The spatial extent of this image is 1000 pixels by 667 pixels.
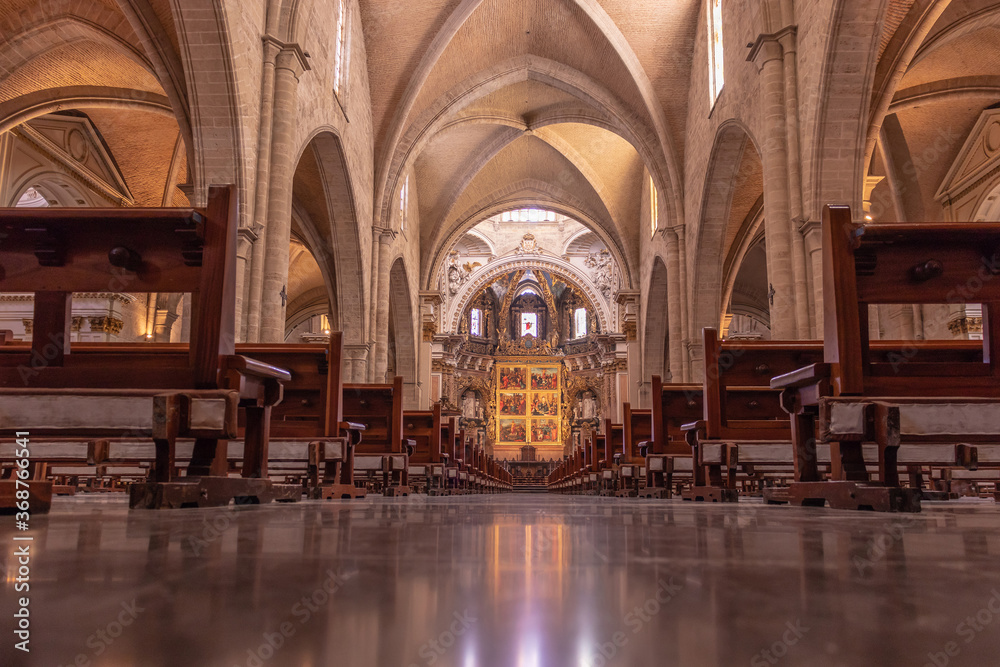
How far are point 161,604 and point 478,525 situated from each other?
1.49 meters

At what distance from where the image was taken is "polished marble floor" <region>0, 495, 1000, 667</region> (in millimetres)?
661

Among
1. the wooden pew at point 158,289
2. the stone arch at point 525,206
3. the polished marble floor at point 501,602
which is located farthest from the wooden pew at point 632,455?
the stone arch at point 525,206

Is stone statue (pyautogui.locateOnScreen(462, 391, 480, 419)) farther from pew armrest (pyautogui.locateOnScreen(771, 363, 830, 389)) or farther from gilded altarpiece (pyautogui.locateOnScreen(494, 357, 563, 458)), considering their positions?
pew armrest (pyautogui.locateOnScreen(771, 363, 830, 389))

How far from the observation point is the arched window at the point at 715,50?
1277 cm

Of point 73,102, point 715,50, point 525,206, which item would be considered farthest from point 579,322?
point 73,102

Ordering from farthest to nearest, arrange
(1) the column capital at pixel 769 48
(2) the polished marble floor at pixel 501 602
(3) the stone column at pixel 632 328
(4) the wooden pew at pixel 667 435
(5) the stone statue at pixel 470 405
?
1. (5) the stone statue at pixel 470 405
2. (3) the stone column at pixel 632 328
3. (1) the column capital at pixel 769 48
4. (4) the wooden pew at pixel 667 435
5. (2) the polished marble floor at pixel 501 602

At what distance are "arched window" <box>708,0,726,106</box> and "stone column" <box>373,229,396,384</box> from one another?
6.87 meters

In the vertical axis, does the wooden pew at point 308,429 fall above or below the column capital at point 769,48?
below

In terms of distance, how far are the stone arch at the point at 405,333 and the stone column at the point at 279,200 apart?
10.8 metres

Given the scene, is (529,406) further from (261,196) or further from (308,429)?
(308,429)

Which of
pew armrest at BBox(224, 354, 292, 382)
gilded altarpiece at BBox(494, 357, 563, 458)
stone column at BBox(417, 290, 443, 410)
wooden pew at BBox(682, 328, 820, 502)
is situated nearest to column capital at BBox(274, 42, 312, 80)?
wooden pew at BBox(682, 328, 820, 502)

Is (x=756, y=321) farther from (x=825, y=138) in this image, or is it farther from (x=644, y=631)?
(x=644, y=631)

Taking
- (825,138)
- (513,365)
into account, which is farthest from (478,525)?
(513,365)

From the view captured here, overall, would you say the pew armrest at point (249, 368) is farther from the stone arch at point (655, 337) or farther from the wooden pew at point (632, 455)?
the stone arch at point (655, 337)
